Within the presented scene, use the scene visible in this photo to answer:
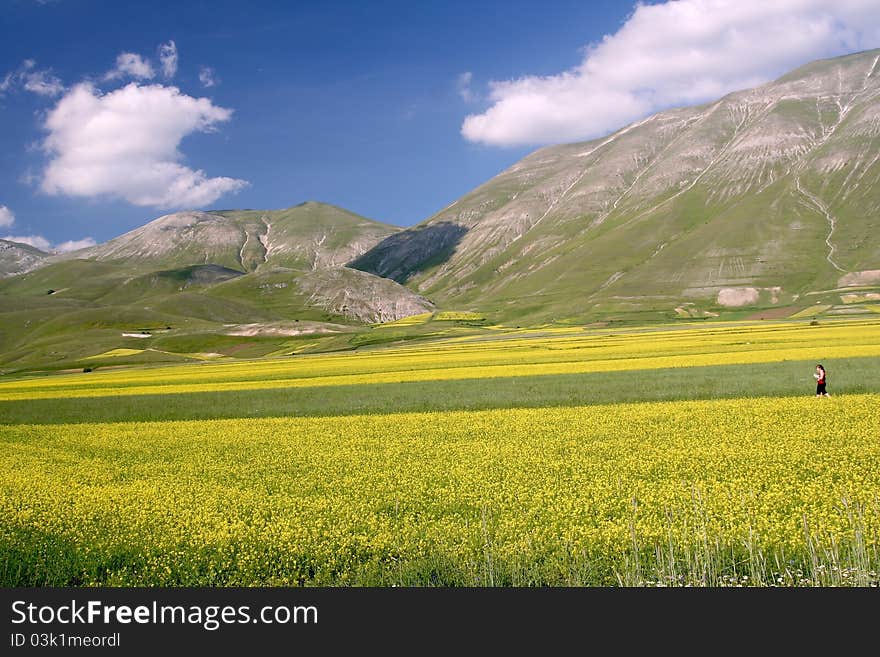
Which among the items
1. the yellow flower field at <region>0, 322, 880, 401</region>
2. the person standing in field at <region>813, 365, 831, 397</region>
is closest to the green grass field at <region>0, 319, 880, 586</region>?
the person standing in field at <region>813, 365, 831, 397</region>

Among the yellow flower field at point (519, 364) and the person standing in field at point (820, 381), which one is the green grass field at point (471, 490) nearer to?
the person standing in field at point (820, 381)

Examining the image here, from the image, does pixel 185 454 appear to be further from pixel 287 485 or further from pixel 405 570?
pixel 405 570

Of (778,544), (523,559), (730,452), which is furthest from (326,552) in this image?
(730,452)

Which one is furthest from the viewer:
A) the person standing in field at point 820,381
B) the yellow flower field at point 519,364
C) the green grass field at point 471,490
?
the yellow flower field at point 519,364

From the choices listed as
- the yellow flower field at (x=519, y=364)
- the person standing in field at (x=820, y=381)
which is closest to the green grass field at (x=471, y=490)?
the person standing in field at (x=820, y=381)

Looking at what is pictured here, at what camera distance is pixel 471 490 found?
738 inches

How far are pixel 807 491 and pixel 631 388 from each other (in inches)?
989

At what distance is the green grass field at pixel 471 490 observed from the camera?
13.4 m

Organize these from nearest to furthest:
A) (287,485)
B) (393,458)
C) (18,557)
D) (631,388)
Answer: (18,557) → (287,485) → (393,458) → (631,388)

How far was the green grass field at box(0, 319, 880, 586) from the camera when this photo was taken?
13.4 m

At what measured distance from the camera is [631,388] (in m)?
41.4

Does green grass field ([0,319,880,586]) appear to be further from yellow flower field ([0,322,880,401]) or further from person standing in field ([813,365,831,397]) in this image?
yellow flower field ([0,322,880,401])

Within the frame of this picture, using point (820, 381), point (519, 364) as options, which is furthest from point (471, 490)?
point (519, 364)

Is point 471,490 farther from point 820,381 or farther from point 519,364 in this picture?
point 519,364
